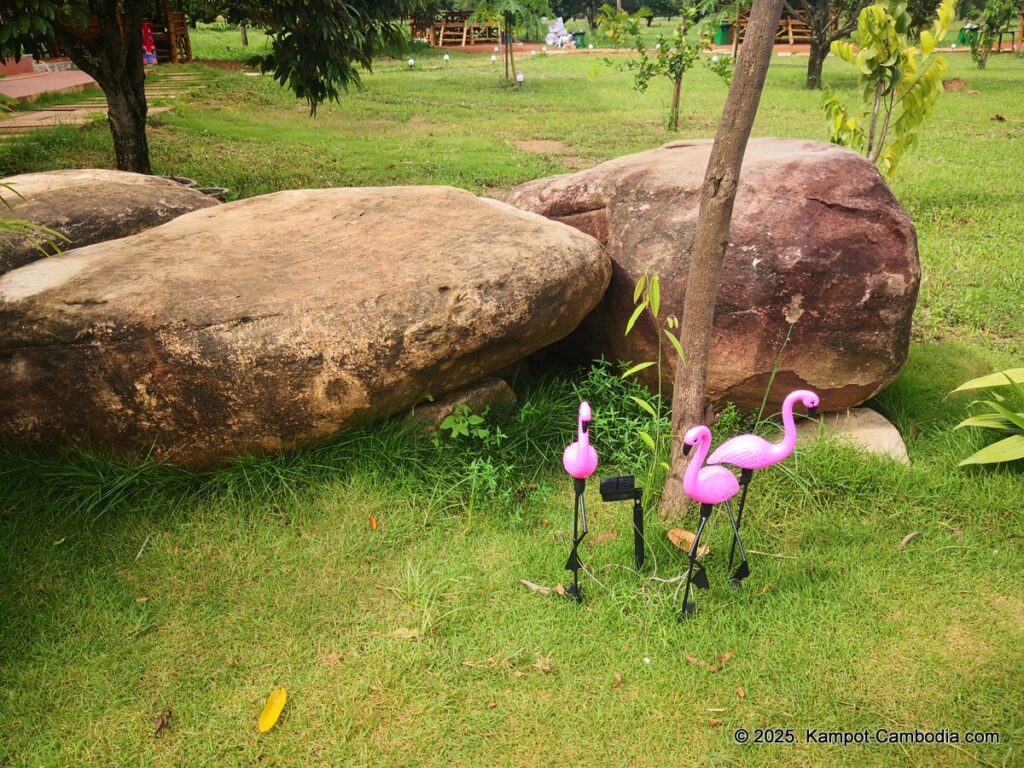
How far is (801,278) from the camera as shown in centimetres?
352

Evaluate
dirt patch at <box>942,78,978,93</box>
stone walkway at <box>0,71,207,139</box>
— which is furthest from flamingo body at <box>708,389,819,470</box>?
dirt patch at <box>942,78,978,93</box>

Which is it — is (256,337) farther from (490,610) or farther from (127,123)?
(127,123)

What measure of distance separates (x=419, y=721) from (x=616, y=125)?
10.9 m

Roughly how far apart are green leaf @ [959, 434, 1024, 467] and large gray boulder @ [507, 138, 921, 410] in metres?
0.48

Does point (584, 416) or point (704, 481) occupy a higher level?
point (584, 416)

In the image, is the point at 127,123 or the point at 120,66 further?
the point at 127,123

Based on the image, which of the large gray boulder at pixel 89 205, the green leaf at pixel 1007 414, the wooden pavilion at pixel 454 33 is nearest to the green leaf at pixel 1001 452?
the green leaf at pixel 1007 414

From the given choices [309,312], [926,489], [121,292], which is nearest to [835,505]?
[926,489]

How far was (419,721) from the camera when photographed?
98.1 inches

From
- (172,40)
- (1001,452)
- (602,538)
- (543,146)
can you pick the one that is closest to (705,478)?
(602,538)

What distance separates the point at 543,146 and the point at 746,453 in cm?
856

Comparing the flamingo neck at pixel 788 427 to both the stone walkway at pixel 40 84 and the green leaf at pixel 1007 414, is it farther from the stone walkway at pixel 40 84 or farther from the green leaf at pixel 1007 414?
the stone walkway at pixel 40 84

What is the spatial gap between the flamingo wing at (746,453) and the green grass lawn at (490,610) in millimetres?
552

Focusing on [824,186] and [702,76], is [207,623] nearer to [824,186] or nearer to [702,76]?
[824,186]
